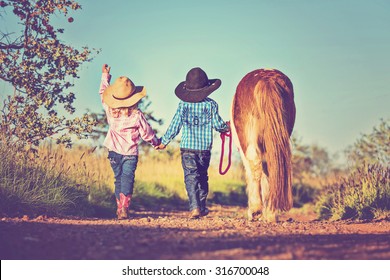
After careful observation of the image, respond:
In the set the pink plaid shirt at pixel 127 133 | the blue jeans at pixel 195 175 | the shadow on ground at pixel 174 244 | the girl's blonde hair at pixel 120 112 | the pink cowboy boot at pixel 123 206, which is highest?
the girl's blonde hair at pixel 120 112

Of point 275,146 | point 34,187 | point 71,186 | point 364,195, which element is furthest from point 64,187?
point 364,195

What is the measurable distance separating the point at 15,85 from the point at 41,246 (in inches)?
200

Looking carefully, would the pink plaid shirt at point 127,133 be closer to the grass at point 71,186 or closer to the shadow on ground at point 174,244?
the grass at point 71,186

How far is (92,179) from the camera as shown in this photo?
10.8m

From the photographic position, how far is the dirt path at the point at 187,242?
15.3 feet

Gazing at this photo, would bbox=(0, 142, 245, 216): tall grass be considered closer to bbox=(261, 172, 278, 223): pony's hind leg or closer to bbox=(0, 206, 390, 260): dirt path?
bbox=(0, 206, 390, 260): dirt path

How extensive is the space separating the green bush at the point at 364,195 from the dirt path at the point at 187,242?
8.50ft

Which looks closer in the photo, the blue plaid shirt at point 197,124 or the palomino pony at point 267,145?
the palomino pony at point 267,145

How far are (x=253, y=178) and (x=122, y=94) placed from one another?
258 cm

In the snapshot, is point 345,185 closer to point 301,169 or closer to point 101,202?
point 101,202

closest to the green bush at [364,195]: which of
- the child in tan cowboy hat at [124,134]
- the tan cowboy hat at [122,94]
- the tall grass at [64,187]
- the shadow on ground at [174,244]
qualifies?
the shadow on ground at [174,244]

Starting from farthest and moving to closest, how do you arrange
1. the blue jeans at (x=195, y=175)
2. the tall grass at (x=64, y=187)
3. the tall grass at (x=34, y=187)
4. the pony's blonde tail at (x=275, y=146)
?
the blue jeans at (x=195, y=175) < the tall grass at (x=64, y=187) < the tall grass at (x=34, y=187) < the pony's blonde tail at (x=275, y=146)

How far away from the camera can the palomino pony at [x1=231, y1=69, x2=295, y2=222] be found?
753 centimetres

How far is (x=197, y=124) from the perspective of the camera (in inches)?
352
